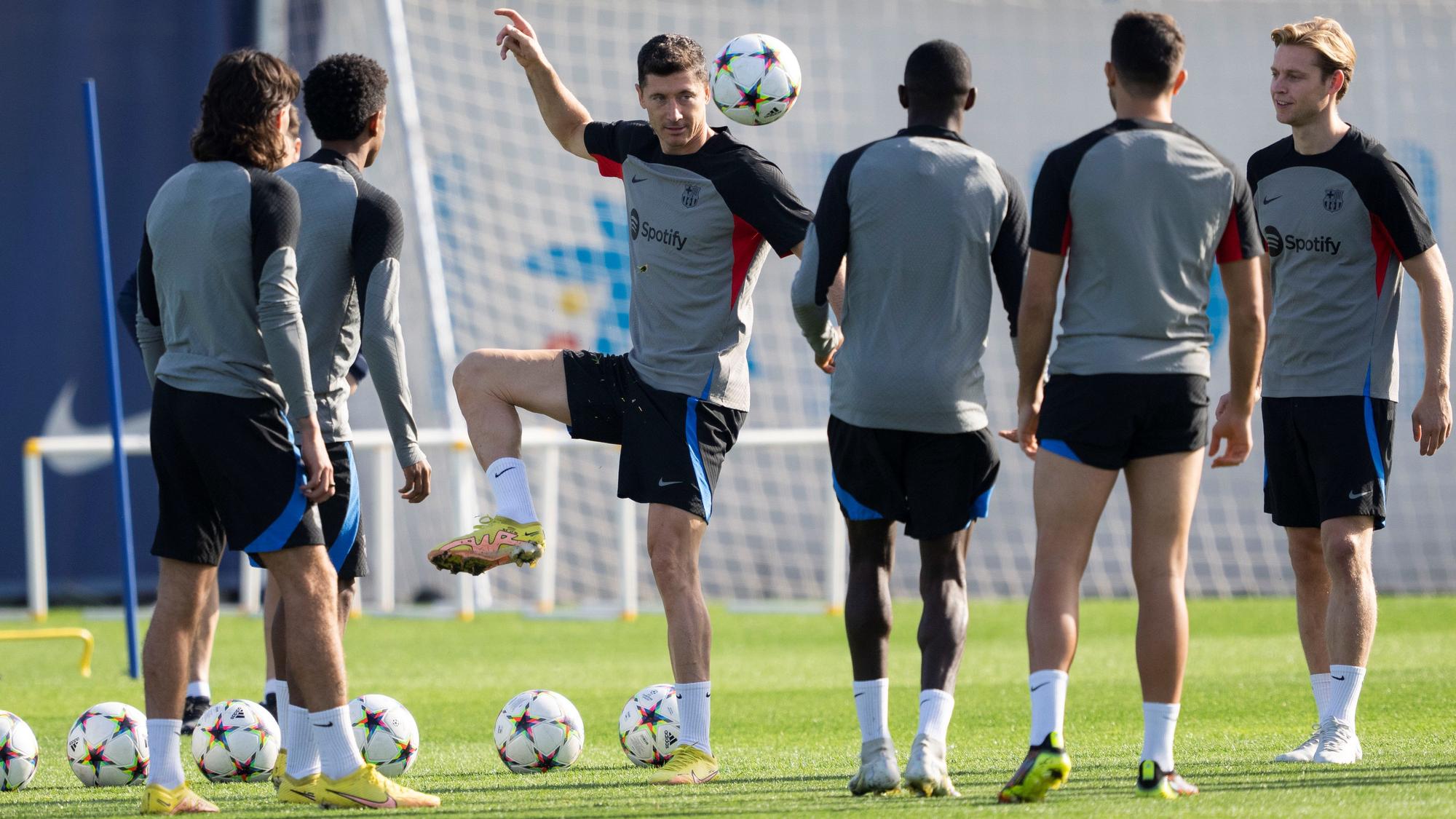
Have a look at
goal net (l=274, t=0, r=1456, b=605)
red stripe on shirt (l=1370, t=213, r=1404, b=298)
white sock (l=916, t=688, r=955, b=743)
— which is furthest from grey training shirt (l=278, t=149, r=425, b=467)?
goal net (l=274, t=0, r=1456, b=605)

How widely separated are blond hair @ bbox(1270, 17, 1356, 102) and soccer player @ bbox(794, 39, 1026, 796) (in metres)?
1.26

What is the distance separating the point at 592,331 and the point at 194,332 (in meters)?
9.41

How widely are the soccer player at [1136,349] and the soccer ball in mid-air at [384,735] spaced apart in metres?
2.04

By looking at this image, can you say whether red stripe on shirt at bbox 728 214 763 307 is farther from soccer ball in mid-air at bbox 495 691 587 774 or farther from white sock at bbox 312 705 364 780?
white sock at bbox 312 705 364 780

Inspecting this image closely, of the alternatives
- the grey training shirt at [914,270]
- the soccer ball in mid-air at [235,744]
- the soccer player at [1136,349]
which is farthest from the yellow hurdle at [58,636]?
the soccer player at [1136,349]

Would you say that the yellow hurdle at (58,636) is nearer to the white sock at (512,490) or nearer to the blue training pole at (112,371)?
the blue training pole at (112,371)

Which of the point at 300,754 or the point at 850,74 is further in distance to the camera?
the point at 850,74

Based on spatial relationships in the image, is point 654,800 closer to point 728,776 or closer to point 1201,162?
point 728,776

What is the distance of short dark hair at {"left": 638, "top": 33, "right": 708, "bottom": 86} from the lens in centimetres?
534

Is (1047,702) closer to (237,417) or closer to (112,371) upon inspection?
(237,417)

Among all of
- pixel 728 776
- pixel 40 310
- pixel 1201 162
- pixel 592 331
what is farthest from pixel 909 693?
pixel 40 310

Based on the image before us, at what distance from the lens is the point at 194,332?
4.50m

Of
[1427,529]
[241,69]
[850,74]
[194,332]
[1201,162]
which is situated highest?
[850,74]

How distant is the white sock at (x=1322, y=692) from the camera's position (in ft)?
17.6
